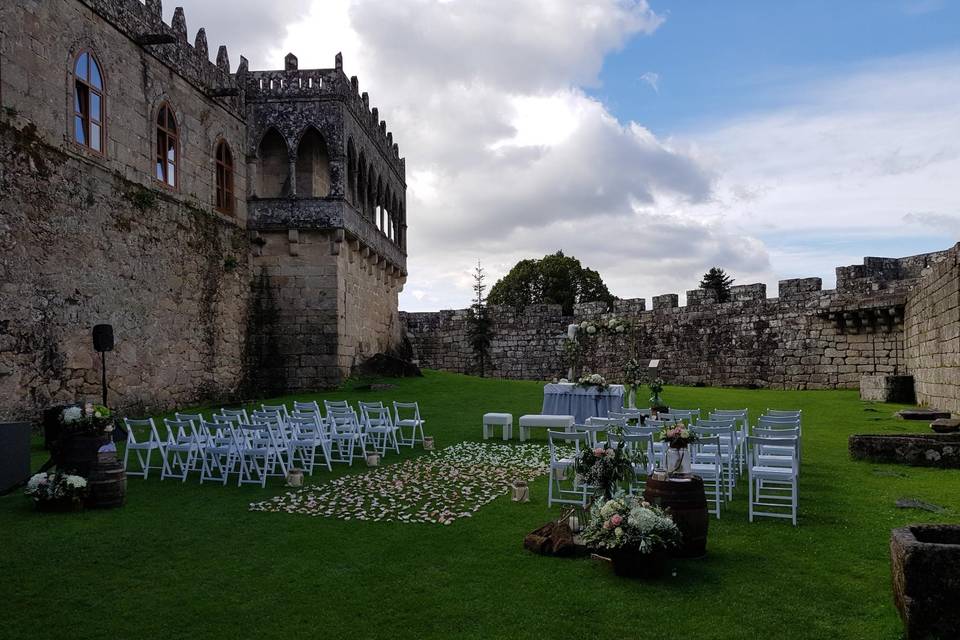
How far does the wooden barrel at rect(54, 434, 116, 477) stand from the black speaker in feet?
17.0

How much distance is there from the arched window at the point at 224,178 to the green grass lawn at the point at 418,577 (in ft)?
40.8

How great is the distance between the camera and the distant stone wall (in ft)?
41.4

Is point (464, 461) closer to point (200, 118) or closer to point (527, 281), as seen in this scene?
point (200, 118)

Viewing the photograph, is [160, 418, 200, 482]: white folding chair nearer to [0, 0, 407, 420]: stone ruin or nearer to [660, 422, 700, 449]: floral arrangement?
[0, 0, 407, 420]: stone ruin

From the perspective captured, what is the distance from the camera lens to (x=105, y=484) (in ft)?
25.8

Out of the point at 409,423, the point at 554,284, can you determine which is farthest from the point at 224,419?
the point at 554,284

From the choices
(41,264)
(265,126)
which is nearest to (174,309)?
(41,264)

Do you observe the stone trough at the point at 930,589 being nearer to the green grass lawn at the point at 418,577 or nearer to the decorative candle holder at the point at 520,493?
the green grass lawn at the point at 418,577

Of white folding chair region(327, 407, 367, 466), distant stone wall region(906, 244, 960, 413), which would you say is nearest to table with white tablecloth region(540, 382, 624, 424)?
white folding chair region(327, 407, 367, 466)

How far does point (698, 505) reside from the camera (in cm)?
578

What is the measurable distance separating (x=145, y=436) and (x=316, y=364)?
733 cm

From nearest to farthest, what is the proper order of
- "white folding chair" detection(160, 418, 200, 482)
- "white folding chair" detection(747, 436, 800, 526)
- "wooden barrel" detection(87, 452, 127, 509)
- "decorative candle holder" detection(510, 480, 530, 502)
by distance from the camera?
"white folding chair" detection(747, 436, 800, 526)
"wooden barrel" detection(87, 452, 127, 509)
"decorative candle holder" detection(510, 480, 530, 502)
"white folding chair" detection(160, 418, 200, 482)

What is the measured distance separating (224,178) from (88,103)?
218 inches

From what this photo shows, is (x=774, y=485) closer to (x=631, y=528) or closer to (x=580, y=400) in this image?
(x=631, y=528)
